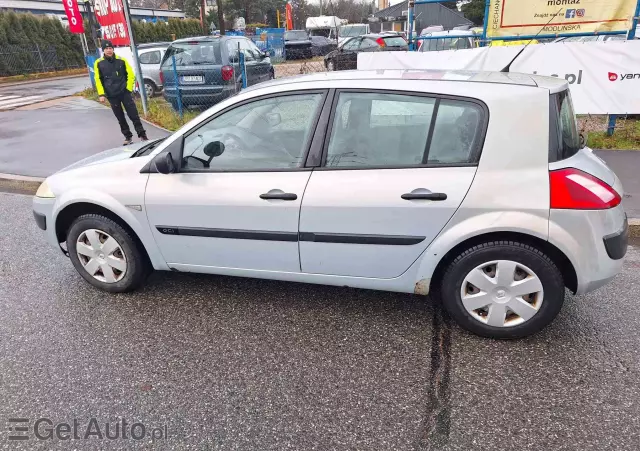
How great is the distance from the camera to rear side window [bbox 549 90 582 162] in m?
2.54

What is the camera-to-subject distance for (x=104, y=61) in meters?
7.84

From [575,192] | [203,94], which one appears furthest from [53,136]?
[575,192]

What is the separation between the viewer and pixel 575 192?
2480 mm

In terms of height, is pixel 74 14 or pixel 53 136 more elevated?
pixel 74 14

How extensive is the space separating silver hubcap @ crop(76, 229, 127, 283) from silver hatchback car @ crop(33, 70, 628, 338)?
126 millimetres

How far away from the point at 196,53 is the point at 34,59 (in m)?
20.1

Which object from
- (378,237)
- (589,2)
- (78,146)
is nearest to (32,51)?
(78,146)

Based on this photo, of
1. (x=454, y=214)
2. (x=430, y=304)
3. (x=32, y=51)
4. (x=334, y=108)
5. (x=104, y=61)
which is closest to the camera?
(x=454, y=214)

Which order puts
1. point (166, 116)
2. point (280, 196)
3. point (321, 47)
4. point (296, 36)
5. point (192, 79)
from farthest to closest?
Result: point (321, 47)
point (296, 36)
point (166, 116)
point (192, 79)
point (280, 196)

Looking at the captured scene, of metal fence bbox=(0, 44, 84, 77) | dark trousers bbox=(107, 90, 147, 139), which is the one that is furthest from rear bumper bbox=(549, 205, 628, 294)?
metal fence bbox=(0, 44, 84, 77)

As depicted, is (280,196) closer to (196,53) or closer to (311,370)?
(311,370)

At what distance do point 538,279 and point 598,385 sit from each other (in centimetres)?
62

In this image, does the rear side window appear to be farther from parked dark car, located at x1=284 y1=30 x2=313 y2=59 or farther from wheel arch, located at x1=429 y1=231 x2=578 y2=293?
parked dark car, located at x1=284 y1=30 x2=313 y2=59

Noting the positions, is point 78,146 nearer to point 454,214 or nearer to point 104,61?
point 104,61
